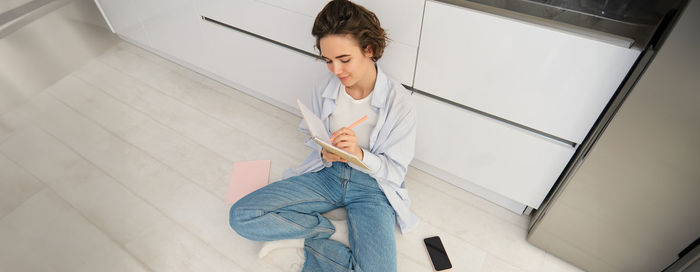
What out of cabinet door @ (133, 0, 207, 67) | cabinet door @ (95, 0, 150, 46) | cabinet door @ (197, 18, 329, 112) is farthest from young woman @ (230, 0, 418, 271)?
cabinet door @ (95, 0, 150, 46)

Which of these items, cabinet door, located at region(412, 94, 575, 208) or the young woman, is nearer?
the young woman

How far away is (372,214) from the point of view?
1.34 m

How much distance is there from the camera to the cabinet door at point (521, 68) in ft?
3.31

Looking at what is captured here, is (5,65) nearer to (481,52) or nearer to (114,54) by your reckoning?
(114,54)

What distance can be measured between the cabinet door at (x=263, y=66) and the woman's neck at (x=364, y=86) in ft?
1.24

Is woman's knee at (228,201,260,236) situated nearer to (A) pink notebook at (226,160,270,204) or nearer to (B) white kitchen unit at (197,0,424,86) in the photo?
(A) pink notebook at (226,160,270,204)

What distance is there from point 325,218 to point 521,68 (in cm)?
88

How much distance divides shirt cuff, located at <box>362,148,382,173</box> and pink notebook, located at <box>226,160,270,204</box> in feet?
2.16

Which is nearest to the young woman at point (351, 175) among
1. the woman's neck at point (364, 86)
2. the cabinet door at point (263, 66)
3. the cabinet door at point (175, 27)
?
the woman's neck at point (364, 86)

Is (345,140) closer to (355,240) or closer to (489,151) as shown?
(355,240)

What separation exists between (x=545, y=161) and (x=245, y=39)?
143cm

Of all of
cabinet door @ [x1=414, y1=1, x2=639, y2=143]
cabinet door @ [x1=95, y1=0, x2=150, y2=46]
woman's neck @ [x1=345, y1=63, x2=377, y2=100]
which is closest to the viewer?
cabinet door @ [x1=414, y1=1, x2=639, y2=143]

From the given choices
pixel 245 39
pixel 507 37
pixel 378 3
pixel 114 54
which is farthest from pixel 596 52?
pixel 114 54

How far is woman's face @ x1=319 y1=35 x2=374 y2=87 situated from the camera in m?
1.08
